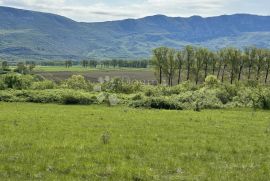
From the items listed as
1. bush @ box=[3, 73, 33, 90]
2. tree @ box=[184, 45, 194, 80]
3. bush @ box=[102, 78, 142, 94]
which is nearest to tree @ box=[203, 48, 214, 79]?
tree @ box=[184, 45, 194, 80]

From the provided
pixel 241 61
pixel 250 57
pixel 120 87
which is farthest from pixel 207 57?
pixel 120 87

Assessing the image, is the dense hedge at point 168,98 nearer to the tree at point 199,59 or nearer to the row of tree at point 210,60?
the row of tree at point 210,60

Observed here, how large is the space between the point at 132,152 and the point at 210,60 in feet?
385

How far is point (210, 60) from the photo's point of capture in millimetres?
136500

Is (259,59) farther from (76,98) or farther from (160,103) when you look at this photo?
(76,98)

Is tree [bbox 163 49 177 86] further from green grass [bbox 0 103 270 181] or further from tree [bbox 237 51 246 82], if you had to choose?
green grass [bbox 0 103 270 181]

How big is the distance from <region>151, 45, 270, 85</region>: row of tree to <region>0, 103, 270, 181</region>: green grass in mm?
102041

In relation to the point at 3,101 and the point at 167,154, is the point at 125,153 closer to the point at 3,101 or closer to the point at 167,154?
the point at 167,154

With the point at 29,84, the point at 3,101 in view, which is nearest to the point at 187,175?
the point at 3,101

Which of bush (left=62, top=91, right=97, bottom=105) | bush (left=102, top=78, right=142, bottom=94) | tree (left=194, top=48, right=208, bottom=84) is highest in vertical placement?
tree (left=194, top=48, right=208, bottom=84)

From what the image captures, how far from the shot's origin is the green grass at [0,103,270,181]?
17.8 m

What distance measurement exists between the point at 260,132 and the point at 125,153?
1384 cm

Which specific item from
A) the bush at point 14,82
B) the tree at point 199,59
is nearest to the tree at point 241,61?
the tree at point 199,59

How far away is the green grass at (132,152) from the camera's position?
17781mm
